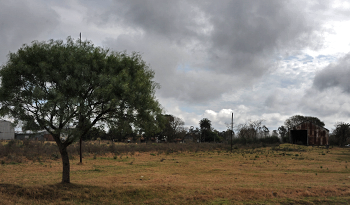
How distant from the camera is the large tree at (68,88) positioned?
35.8 ft

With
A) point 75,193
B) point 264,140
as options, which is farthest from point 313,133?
point 75,193

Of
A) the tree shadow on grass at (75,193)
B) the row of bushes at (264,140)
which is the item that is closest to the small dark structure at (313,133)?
the row of bushes at (264,140)

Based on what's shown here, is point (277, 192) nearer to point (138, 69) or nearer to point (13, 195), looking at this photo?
point (138, 69)

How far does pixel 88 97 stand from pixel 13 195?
5.18 metres

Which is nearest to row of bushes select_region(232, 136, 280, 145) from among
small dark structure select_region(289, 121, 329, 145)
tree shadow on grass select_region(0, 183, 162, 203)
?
small dark structure select_region(289, 121, 329, 145)

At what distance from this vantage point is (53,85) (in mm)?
11539

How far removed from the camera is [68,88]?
1122 centimetres

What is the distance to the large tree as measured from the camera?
35.8ft

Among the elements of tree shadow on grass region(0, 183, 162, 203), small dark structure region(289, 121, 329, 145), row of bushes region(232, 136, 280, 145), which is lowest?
row of bushes region(232, 136, 280, 145)

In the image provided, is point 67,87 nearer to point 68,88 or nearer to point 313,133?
point 68,88

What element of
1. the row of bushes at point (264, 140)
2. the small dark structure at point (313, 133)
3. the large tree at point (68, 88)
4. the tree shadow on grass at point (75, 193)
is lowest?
the row of bushes at point (264, 140)

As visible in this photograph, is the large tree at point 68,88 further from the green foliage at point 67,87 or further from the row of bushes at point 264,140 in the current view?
the row of bushes at point 264,140

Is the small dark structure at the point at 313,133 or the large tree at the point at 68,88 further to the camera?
the small dark structure at the point at 313,133

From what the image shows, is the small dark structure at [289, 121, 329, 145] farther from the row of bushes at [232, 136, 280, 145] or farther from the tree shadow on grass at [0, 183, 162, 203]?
the tree shadow on grass at [0, 183, 162, 203]
